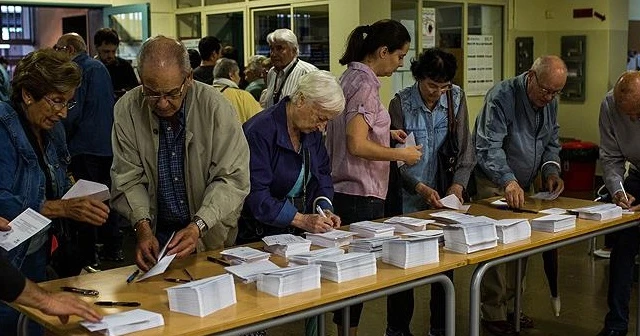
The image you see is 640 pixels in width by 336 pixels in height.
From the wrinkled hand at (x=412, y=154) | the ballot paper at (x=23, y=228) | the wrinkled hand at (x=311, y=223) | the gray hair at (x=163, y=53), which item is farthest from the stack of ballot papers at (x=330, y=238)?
the ballot paper at (x=23, y=228)

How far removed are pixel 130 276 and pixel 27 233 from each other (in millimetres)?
355

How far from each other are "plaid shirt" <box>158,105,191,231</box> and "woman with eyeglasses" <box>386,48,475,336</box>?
1396 mm

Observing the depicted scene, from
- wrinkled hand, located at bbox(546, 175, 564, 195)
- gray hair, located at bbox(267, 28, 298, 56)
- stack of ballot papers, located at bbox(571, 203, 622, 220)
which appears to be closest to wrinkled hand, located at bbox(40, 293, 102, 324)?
stack of ballot papers, located at bbox(571, 203, 622, 220)

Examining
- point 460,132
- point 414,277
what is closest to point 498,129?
point 460,132

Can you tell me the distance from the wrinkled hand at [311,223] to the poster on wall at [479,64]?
6044 millimetres

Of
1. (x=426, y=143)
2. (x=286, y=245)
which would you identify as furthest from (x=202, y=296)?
(x=426, y=143)

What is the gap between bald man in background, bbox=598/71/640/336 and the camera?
165 inches

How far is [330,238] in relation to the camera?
3111 millimetres

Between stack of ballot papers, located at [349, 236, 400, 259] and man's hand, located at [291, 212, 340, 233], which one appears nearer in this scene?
stack of ballot papers, located at [349, 236, 400, 259]

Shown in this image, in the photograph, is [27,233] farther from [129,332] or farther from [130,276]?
[129,332]

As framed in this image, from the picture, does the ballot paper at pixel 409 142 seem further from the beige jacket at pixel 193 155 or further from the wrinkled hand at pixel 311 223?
the beige jacket at pixel 193 155

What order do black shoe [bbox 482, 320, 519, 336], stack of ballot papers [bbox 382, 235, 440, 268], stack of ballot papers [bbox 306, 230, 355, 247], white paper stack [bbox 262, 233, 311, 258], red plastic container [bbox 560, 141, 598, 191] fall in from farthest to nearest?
red plastic container [bbox 560, 141, 598, 191], black shoe [bbox 482, 320, 519, 336], stack of ballot papers [bbox 306, 230, 355, 247], white paper stack [bbox 262, 233, 311, 258], stack of ballot papers [bbox 382, 235, 440, 268]

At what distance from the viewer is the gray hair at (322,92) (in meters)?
3.17

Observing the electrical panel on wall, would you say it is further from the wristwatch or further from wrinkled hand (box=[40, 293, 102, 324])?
wrinkled hand (box=[40, 293, 102, 324])
